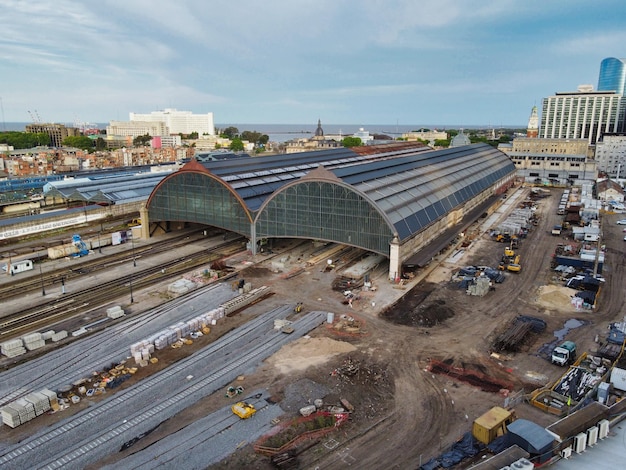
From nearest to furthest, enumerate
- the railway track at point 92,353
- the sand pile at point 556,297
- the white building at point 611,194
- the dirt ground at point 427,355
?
1. the dirt ground at point 427,355
2. the railway track at point 92,353
3. the sand pile at point 556,297
4. the white building at point 611,194

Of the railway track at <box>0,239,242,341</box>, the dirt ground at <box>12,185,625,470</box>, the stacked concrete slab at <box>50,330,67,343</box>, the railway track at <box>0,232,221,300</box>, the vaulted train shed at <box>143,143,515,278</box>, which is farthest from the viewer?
the vaulted train shed at <box>143,143,515,278</box>

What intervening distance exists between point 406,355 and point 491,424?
1027 cm

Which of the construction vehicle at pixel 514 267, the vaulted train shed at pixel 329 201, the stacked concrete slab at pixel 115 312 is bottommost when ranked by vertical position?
the stacked concrete slab at pixel 115 312

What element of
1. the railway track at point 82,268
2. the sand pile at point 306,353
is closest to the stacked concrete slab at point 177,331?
the sand pile at point 306,353

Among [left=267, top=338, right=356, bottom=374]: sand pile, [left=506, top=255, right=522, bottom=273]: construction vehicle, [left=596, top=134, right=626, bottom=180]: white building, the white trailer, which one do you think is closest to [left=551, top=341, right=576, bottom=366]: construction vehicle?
[left=267, top=338, right=356, bottom=374]: sand pile

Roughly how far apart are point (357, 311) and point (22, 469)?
1071 inches

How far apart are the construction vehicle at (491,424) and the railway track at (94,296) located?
114ft

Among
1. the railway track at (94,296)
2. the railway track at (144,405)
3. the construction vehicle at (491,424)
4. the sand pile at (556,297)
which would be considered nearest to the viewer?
the railway track at (144,405)

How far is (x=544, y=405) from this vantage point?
28219 mm

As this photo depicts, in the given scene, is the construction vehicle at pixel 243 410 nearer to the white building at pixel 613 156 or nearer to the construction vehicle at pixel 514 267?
the construction vehicle at pixel 514 267

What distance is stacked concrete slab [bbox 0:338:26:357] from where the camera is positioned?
34.5 m

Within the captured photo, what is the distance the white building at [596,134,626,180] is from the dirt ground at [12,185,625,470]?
118530 mm

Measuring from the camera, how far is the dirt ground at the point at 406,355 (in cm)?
2573

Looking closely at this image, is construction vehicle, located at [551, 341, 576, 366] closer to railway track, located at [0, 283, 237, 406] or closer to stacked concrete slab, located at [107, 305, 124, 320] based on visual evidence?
railway track, located at [0, 283, 237, 406]
